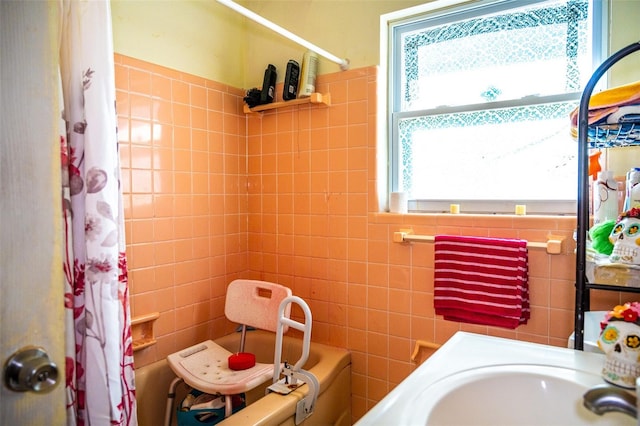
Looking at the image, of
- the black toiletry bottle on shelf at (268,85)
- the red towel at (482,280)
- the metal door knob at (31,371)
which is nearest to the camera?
the metal door knob at (31,371)

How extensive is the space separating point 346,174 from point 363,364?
93 centimetres

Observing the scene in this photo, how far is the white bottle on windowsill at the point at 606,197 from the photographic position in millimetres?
1148

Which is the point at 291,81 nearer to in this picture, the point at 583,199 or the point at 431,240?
the point at 431,240

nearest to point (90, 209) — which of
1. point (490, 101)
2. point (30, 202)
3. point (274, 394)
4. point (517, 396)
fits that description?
point (30, 202)

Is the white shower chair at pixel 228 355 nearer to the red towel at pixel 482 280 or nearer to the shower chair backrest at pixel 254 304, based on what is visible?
the shower chair backrest at pixel 254 304

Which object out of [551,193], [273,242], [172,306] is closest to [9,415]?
[172,306]

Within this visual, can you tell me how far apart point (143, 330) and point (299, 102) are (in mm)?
1309

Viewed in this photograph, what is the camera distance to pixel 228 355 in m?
1.80

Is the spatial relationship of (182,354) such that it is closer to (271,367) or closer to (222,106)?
(271,367)

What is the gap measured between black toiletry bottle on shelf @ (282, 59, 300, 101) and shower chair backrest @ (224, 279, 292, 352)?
938mm

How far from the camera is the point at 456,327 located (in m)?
1.67

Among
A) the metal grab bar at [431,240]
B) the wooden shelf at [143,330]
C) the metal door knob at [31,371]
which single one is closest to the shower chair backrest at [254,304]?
the wooden shelf at [143,330]

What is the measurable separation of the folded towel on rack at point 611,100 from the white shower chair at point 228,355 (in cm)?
120

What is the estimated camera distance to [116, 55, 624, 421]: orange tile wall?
1682 mm
